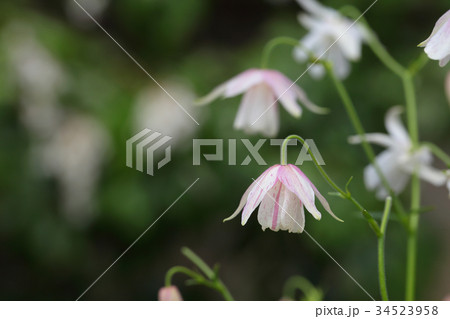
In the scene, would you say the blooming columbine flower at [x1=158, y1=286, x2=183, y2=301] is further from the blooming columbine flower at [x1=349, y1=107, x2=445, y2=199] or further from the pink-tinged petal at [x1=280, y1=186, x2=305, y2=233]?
the blooming columbine flower at [x1=349, y1=107, x2=445, y2=199]

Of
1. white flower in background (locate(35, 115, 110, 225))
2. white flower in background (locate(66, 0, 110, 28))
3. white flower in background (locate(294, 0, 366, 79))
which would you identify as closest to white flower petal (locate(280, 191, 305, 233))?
white flower in background (locate(294, 0, 366, 79))

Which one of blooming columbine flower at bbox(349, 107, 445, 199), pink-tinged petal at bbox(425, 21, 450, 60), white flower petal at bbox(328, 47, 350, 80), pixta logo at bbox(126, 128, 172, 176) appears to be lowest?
pink-tinged petal at bbox(425, 21, 450, 60)

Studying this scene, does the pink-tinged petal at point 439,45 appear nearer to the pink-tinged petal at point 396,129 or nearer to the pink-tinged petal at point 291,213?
the pink-tinged petal at point 291,213

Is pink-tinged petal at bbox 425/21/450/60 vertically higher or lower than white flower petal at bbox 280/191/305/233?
higher

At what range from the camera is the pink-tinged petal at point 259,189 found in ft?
1.67

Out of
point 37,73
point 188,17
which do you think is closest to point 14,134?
point 37,73

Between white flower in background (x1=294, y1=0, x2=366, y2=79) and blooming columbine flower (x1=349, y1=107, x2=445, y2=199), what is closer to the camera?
blooming columbine flower (x1=349, y1=107, x2=445, y2=199)

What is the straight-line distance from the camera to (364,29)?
0.83m

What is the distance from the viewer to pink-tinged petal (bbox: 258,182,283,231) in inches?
20.9

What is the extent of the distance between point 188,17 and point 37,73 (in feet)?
1.31

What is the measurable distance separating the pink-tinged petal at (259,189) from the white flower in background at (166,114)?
0.95 m

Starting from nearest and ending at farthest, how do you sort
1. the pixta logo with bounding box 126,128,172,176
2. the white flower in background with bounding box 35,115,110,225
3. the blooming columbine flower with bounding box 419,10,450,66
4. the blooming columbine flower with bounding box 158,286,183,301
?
the blooming columbine flower with bounding box 419,10,450,66, the blooming columbine flower with bounding box 158,286,183,301, the pixta logo with bounding box 126,128,172,176, the white flower in background with bounding box 35,115,110,225

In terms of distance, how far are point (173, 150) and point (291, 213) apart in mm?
1036

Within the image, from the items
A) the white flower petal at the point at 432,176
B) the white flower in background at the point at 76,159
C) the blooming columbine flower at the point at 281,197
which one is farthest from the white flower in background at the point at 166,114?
the blooming columbine flower at the point at 281,197
